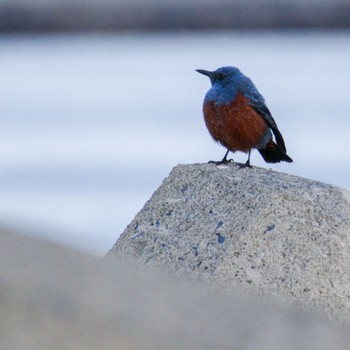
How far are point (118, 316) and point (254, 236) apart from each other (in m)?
1.69

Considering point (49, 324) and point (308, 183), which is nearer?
point (49, 324)

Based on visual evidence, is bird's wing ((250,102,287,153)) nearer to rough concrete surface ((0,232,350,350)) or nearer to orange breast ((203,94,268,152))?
orange breast ((203,94,268,152))

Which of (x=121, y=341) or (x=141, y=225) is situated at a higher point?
(x=141, y=225)

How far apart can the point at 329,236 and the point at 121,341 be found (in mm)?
1806

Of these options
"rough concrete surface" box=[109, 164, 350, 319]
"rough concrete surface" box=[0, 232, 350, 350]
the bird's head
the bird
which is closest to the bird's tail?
the bird

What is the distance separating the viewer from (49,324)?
0.67m

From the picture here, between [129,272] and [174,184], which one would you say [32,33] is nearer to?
[174,184]

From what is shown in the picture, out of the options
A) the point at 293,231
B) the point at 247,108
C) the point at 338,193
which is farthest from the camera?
the point at 247,108

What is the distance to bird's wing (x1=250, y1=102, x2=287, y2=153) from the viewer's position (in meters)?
5.30

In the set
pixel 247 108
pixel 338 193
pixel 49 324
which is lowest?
pixel 49 324

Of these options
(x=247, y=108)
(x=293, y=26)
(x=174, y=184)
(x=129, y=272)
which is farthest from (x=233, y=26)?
(x=247, y=108)

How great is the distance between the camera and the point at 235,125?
17.4 feet

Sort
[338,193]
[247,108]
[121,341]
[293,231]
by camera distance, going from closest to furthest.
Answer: [121,341], [293,231], [338,193], [247,108]

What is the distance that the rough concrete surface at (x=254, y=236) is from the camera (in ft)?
7.46
